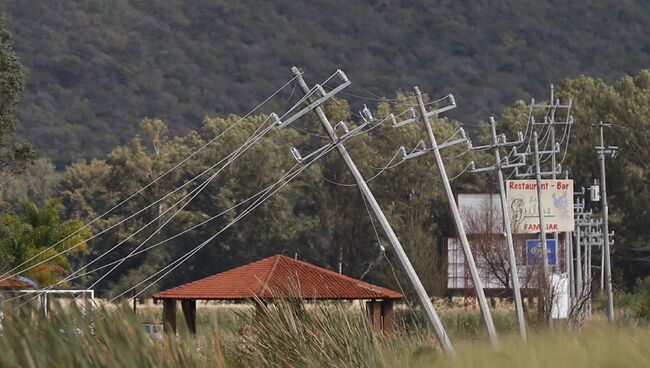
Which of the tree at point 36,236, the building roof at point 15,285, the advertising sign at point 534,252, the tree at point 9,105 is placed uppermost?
the tree at point 9,105

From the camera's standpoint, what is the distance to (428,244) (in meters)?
87.8

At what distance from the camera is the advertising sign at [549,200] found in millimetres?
62625

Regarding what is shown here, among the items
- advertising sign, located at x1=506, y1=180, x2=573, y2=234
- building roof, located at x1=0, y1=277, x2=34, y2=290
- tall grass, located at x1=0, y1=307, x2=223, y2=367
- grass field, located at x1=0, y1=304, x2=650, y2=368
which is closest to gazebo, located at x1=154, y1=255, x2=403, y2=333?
building roof, located at x1=0, y1=277, x2=34, y2=290

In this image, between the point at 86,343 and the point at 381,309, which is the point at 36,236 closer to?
the point at 381,309

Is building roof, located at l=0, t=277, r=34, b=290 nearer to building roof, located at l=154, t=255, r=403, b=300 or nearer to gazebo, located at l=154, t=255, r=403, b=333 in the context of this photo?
gazebo, located at l=154, t=255, r=403, b=333

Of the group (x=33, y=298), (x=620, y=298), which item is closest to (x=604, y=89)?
(x=620, y=298)

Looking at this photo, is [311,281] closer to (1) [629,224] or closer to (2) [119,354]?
(2) [119,354]

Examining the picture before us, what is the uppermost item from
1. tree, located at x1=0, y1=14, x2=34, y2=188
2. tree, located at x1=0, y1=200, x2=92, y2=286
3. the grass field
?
tree, located at x1=0, y1=14, x2=34, y2=188

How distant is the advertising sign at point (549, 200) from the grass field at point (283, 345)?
140 ft

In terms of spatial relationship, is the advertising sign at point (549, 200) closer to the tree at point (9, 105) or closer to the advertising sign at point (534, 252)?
the advertising sign at point (534, 252)

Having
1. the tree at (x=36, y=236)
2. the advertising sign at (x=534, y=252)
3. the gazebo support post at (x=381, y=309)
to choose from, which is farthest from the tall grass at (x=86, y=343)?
the advertising sign at (x=534, y=252)

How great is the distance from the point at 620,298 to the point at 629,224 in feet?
61.0

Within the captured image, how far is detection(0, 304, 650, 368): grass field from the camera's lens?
40.4ft

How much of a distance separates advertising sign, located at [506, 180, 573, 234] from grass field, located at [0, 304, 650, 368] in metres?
42.7
